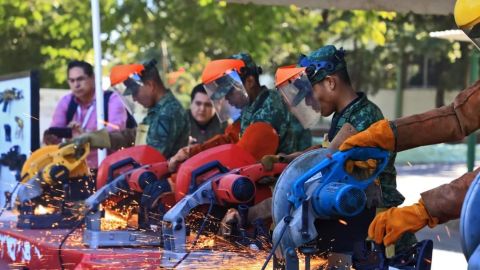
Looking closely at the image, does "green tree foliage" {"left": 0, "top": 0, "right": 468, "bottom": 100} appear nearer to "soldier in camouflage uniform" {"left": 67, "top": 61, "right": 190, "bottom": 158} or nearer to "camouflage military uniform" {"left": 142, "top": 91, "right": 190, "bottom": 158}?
"soldier in camouflage uniform" {"left": 67, "top": 61, "right": 190, "bottom": 158}

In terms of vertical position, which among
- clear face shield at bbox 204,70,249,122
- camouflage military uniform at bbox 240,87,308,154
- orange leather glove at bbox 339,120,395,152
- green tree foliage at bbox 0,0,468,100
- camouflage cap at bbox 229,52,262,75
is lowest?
orange leather glove at bbox 339,120,395,152

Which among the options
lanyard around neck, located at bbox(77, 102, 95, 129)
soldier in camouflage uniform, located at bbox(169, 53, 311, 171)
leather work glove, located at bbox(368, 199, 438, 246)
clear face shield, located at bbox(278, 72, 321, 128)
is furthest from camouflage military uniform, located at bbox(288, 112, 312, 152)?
lanyard around neck, located at bbox(77, 102, 95, 129)

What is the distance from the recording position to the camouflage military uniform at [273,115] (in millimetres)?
5184

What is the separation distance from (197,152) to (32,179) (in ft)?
6.58

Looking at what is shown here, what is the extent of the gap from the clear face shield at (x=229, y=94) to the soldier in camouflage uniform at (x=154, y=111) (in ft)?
1.84

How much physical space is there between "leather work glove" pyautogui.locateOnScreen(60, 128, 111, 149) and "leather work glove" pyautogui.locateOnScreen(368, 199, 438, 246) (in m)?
3.86

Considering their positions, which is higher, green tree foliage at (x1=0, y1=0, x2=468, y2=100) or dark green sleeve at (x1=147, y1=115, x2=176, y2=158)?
green tree foliage at (x1=0, y1=0, x2=468, y2=100)

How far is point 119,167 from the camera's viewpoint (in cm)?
592

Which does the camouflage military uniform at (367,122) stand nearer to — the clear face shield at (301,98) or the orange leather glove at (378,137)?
the clear face shield at (301,98)

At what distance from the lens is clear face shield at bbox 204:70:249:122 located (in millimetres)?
5375

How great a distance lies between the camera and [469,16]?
116 inches

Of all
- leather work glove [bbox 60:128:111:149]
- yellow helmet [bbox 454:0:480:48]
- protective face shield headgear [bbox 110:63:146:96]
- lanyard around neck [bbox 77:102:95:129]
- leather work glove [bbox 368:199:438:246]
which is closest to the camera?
yellow helmet [bbox 454:0:480:48]

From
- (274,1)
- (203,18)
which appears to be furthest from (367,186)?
(203,18)

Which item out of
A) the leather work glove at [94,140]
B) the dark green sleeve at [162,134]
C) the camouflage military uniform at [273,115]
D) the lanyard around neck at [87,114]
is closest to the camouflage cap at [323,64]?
the camouflage military uniform at [273,115]
